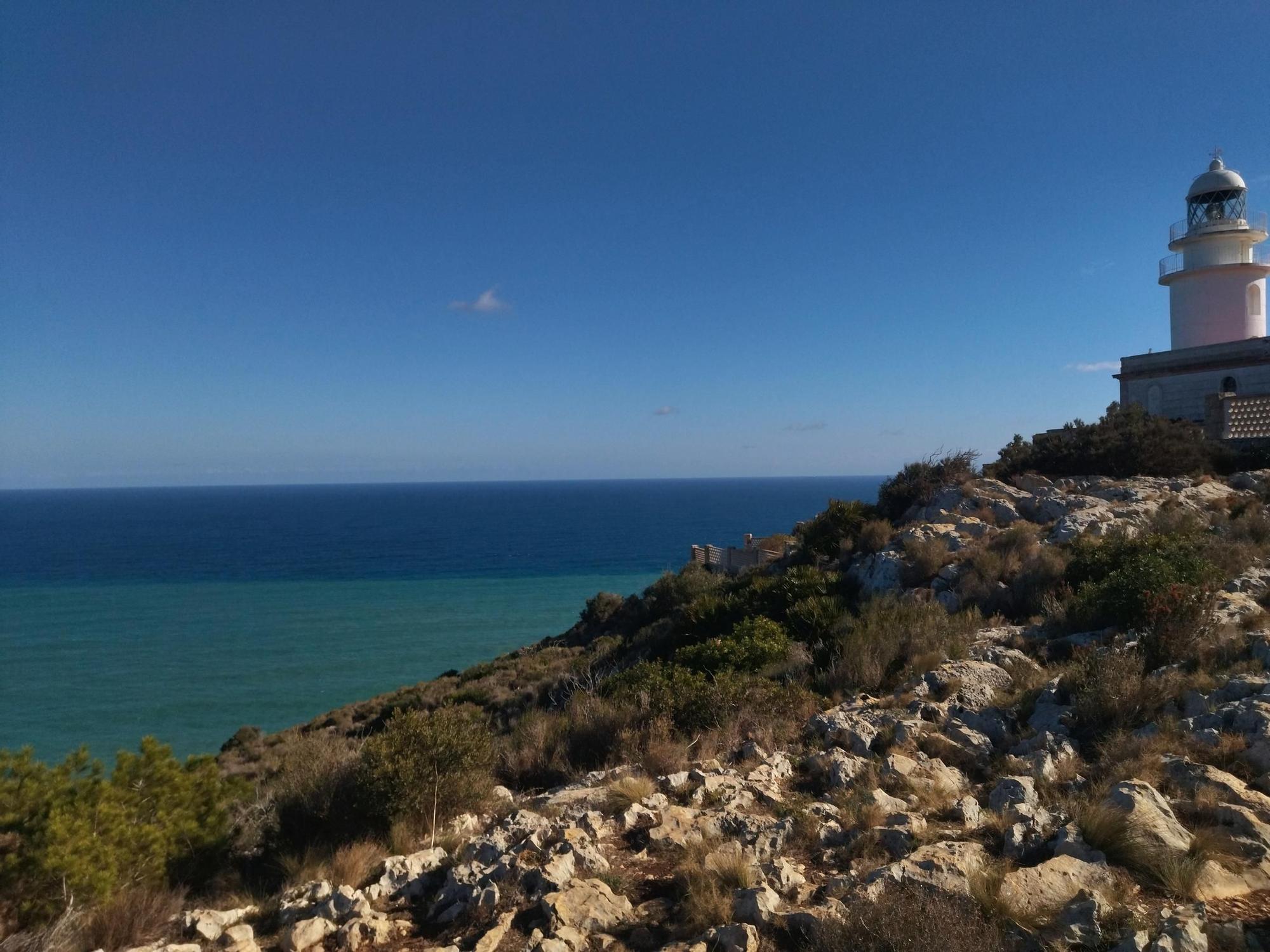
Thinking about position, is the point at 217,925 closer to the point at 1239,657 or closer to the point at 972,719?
the point at 972,719

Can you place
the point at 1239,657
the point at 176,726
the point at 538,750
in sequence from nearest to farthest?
the point at 1239,657 < the point at 538,750 < the point at 176,726

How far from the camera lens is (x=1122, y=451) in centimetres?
1447

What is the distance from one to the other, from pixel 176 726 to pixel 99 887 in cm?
2330

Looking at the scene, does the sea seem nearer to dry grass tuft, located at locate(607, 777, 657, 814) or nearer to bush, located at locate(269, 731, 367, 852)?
bush, located at locate(269, 731, 367, 852)

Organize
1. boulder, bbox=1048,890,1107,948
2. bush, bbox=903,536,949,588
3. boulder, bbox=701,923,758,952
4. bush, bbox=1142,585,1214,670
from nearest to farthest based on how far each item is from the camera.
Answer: boulder, bbox=1048,890,1107,948 → boulder, bbox=701,923,758,952 → bush, bbox=1142,585,1214,670 → bush, bbox=903,536,949,588

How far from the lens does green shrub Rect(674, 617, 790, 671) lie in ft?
29.2

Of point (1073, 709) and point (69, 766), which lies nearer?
point (69, 766)

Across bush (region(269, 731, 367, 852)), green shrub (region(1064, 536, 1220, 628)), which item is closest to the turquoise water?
bush (region(269, 731, 367, 852))

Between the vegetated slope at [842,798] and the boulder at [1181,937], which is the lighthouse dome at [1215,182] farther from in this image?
the boulder at [1181,937]

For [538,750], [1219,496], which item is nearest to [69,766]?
[538,750]

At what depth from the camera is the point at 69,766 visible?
4.62 m

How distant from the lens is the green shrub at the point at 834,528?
14.3m

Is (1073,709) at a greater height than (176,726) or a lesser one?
greater

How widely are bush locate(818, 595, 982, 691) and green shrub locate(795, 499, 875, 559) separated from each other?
454cm
